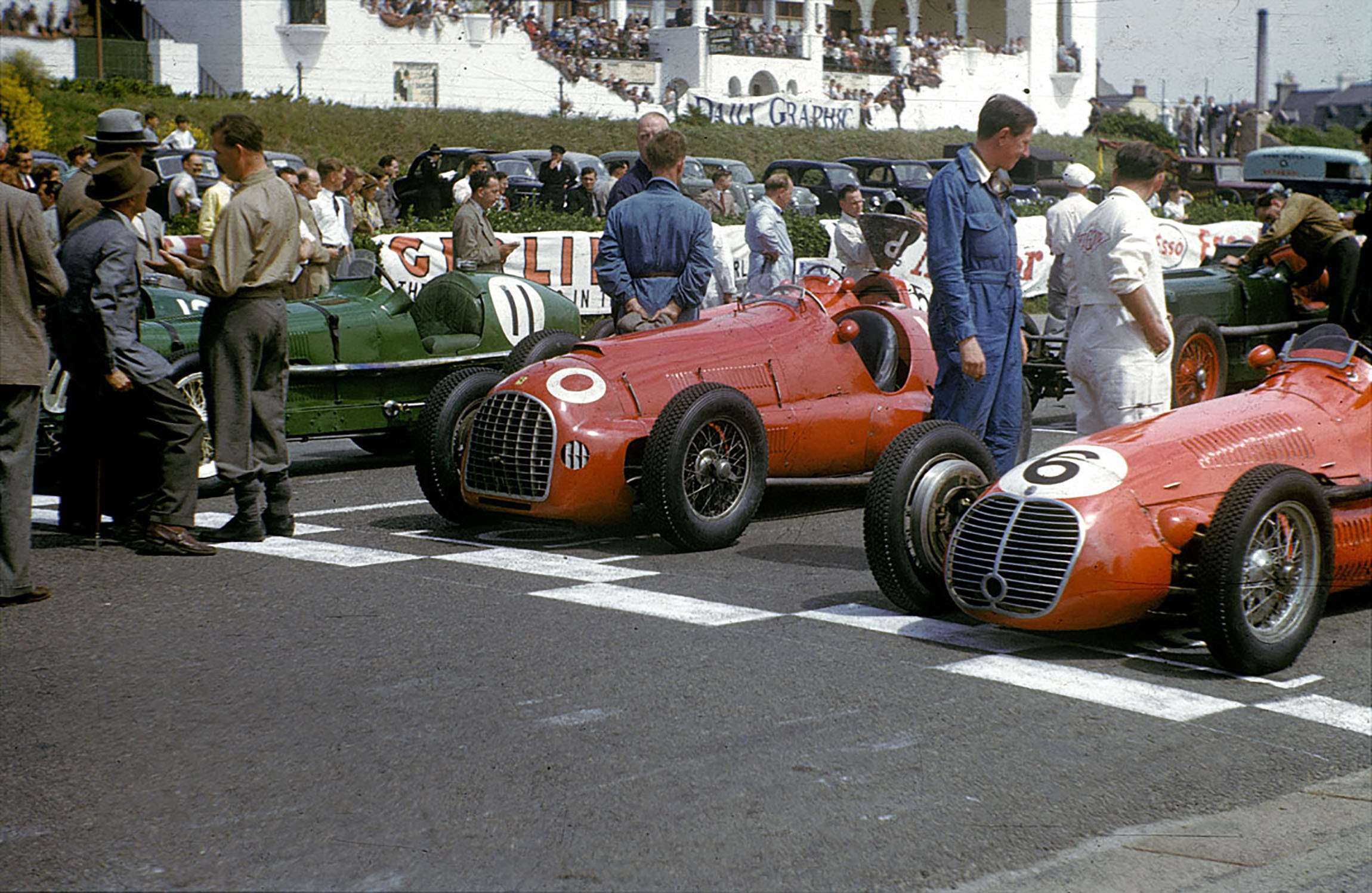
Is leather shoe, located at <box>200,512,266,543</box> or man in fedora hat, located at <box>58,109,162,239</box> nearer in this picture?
man in fedora hat, located at <box>58,109,162,239</box>

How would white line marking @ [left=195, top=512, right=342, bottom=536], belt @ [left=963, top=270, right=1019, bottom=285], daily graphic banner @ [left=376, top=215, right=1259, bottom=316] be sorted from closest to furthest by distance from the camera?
1. belt @ [left=963, top=270, right=1019, bottom=285]
2. white line marking @ [left=195, top=512, right=342, bottom=536]
3. daily graphic banner @ [left=376, top=215, right=1259, bottom=316]

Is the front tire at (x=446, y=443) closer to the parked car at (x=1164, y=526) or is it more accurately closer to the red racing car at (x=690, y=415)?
the red racing car at (x=690, y=415)

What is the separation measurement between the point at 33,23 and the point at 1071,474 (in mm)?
34872

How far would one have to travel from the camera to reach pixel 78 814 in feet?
14.2

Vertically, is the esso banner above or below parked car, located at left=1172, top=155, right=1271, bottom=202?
below

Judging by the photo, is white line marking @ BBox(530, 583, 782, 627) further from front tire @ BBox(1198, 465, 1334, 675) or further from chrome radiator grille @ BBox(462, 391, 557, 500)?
front tire @ BBox(1198, 465, 1334, 675)

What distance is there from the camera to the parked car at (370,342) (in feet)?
33.0

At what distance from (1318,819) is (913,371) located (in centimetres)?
509

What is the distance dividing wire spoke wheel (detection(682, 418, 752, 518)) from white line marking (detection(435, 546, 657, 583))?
0.57 m

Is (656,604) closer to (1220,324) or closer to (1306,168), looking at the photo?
(1220,324)

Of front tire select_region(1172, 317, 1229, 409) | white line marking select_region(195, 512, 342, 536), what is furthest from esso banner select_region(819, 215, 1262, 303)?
white line marking select_region(195, 512, 342, 536)

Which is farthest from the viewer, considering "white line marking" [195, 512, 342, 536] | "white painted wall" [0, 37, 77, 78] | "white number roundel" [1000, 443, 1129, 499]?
"white painted wall" [0, 37, 77, 78]

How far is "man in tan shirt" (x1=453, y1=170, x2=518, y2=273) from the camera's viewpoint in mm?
13469

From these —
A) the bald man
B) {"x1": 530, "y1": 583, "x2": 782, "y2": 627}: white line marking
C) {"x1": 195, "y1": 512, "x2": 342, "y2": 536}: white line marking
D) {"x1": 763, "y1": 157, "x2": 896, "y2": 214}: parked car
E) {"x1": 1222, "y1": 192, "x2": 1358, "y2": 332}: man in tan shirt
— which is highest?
{"x1": 763, "y1": 157, "x2": 896, "y2": 214}: parked car
